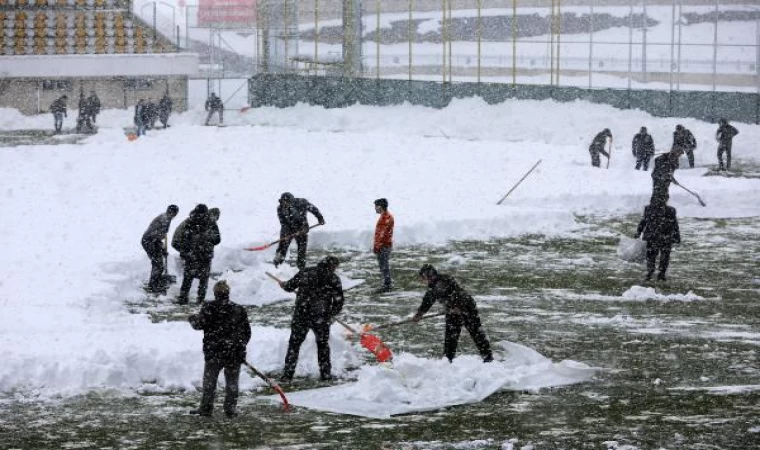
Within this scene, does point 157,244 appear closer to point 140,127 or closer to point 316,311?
point 316,311

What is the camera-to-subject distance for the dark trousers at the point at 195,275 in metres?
16.0

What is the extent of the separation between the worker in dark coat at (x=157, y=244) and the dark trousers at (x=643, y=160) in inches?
635

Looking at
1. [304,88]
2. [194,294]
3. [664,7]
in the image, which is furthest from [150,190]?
[664,7]

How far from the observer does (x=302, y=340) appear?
12.0 meters

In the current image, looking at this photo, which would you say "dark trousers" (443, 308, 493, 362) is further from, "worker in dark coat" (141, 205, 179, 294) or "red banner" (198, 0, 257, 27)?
"red banner" (198, 0, 257, 27)

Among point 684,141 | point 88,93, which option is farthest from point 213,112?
point 684,141

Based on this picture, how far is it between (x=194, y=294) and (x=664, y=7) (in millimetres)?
47964

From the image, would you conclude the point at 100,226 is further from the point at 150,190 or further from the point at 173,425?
the point at 173,425

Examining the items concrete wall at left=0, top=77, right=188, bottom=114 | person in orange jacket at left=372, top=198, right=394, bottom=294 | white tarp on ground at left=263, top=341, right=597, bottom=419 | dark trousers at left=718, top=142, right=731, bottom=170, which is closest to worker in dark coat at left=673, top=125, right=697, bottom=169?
dark trousers at left=718, top=142, right=731, bottom=170

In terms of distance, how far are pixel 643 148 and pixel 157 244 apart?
53.3 ft

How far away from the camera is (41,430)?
10070 millimetres

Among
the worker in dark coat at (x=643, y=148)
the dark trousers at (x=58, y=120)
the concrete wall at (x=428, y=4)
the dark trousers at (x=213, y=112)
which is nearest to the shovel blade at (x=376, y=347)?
the worker in dark coat at (x=643, y=148)

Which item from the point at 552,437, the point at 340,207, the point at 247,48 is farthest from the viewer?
the point at 247,48

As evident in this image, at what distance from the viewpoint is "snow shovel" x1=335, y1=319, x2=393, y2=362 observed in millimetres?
12484
